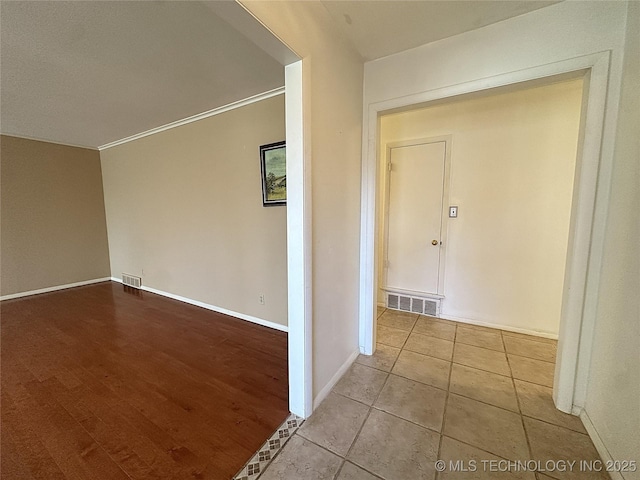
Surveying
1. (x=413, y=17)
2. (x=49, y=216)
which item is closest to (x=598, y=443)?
(x=413, y=17)

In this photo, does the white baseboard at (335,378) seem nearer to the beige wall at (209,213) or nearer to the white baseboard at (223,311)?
the white baseboard at (223,311)

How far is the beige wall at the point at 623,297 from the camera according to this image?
1.12 m

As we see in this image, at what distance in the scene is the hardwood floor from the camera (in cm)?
132

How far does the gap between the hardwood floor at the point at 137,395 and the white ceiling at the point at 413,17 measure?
2.63m

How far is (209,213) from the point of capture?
325 cm

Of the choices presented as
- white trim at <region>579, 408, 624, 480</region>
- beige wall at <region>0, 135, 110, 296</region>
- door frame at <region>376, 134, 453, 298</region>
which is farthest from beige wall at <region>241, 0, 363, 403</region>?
beige wall at <region>0, 135, 110, 296</region>

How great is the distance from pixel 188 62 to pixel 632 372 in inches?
134

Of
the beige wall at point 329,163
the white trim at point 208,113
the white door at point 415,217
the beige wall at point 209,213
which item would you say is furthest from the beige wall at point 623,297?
the white trim at point 208,113

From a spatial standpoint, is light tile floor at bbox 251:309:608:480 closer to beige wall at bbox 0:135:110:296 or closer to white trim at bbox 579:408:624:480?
white trim at bbox 579:408:624:480

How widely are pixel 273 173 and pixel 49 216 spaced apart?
452cm

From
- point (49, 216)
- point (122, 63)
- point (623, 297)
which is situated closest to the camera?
point (623, 297)

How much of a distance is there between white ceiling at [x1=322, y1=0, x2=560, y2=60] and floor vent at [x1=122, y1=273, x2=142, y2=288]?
4.90 m

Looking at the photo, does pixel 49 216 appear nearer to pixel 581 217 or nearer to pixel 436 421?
pixel 436 421

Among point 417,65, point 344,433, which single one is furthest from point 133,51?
point 344,433
